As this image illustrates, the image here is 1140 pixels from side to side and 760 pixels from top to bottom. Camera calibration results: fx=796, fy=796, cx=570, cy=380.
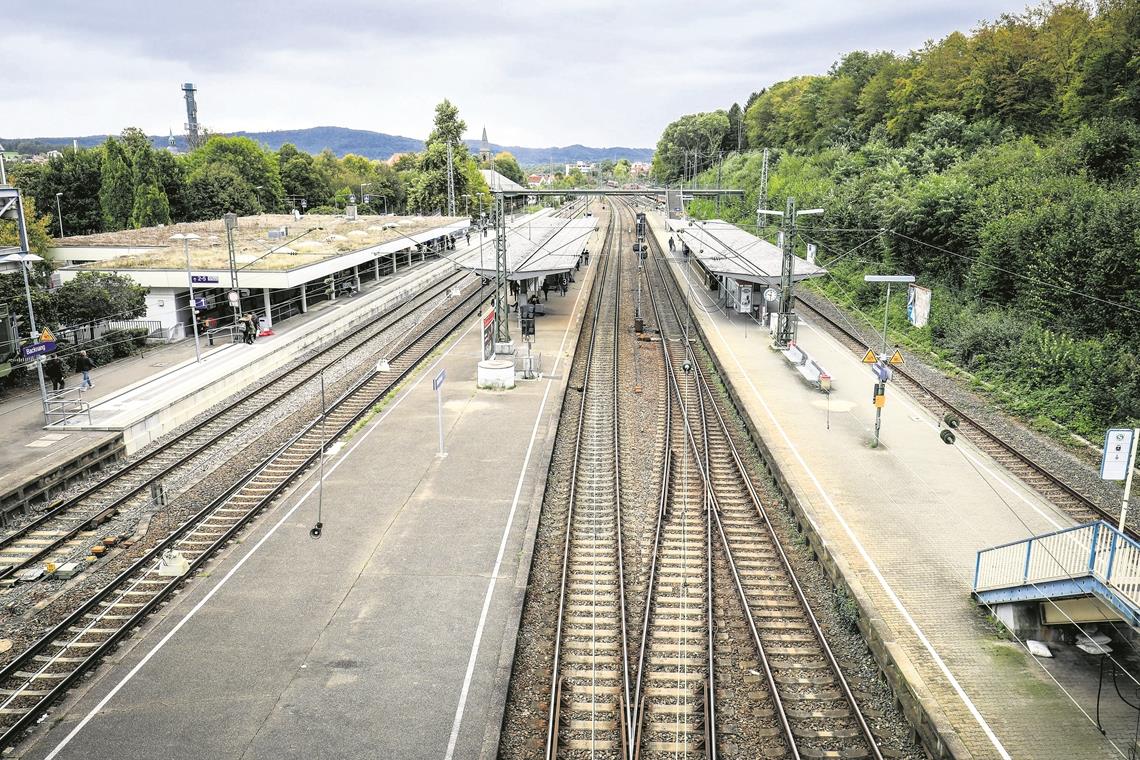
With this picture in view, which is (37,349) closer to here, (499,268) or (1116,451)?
(499,268)

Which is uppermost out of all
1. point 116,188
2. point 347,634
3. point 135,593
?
point 116,188

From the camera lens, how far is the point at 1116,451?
11.6 metres

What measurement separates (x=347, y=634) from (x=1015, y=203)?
29860mm

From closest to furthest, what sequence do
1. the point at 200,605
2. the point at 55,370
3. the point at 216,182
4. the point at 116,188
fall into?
the point at 200,605, the point at 55,370, the point at 116,188, the point at 216,182

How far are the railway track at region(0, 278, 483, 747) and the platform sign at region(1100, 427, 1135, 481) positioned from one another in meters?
14.4

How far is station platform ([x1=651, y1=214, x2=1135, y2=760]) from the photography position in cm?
950

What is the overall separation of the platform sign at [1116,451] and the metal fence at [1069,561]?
1238mm

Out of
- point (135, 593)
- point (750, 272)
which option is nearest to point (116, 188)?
point (750, 272)

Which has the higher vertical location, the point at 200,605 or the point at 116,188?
the point at 116,188

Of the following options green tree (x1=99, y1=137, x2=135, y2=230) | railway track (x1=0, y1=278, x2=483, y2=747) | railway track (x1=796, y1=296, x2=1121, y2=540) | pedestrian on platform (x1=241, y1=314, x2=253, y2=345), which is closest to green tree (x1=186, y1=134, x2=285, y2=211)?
green tree (x1=99, y1=137, x2=135, y2=230)

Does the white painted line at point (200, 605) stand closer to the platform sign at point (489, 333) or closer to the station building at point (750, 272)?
the platform sign at point (489, 333)

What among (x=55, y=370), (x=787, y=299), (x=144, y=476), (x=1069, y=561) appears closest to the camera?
(x=1069, y=561)

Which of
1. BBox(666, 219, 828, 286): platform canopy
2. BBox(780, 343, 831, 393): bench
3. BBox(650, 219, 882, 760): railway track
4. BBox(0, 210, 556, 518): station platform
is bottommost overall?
BBox(650, 219, 882, 760): railway track

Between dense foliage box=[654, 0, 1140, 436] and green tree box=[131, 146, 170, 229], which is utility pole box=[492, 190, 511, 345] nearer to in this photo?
dense foliage box=[654, 0, 1140, 436]
